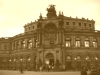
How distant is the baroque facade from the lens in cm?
5188

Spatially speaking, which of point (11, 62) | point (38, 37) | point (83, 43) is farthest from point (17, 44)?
point (83, 43)

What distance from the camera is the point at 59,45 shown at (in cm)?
5109

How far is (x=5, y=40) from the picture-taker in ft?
225

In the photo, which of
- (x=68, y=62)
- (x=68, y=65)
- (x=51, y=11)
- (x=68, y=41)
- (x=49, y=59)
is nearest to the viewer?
(x=68, y=65)

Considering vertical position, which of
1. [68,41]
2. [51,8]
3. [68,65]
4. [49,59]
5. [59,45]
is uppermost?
[51,8]

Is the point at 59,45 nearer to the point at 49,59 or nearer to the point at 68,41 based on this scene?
the point at 68,41

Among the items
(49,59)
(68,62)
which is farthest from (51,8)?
(68,62)

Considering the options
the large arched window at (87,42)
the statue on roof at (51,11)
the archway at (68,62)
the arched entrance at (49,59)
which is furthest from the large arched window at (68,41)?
the statue on roof at (51,11)

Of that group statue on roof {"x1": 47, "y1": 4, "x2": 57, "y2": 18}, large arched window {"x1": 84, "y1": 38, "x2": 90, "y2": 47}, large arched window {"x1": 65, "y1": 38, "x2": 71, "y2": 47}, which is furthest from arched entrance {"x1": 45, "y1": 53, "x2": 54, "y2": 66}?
statue on roof {"x1": 47, "y1": 4, "x2": 57, "y2": 18}

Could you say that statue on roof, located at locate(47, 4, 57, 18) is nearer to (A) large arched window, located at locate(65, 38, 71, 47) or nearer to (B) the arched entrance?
(A) large arched window, located at locate(65, 38, 71, 47)

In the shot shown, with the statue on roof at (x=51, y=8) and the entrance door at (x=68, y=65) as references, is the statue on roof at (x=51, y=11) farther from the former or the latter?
the entrance door at (x=68, y=65)

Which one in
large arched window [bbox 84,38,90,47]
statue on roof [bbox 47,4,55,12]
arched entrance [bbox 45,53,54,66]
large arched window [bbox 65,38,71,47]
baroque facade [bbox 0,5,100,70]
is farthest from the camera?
statue on roof [bbox 47,4,55,12]

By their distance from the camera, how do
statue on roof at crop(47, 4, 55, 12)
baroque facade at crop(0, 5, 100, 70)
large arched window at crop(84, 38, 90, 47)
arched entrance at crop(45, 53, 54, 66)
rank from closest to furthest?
baroque facade at crop(0, 5, 100, 70)
arched entrance at crop(45, 53, 54, 66)
large arched window at crop(84, 38, 90, 47)
statue on roof at crop(47, 4, 55, 12)

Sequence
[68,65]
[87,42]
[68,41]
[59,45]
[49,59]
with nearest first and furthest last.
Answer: [59,45], [68,65], [49,59], [68,41], [87,42]
